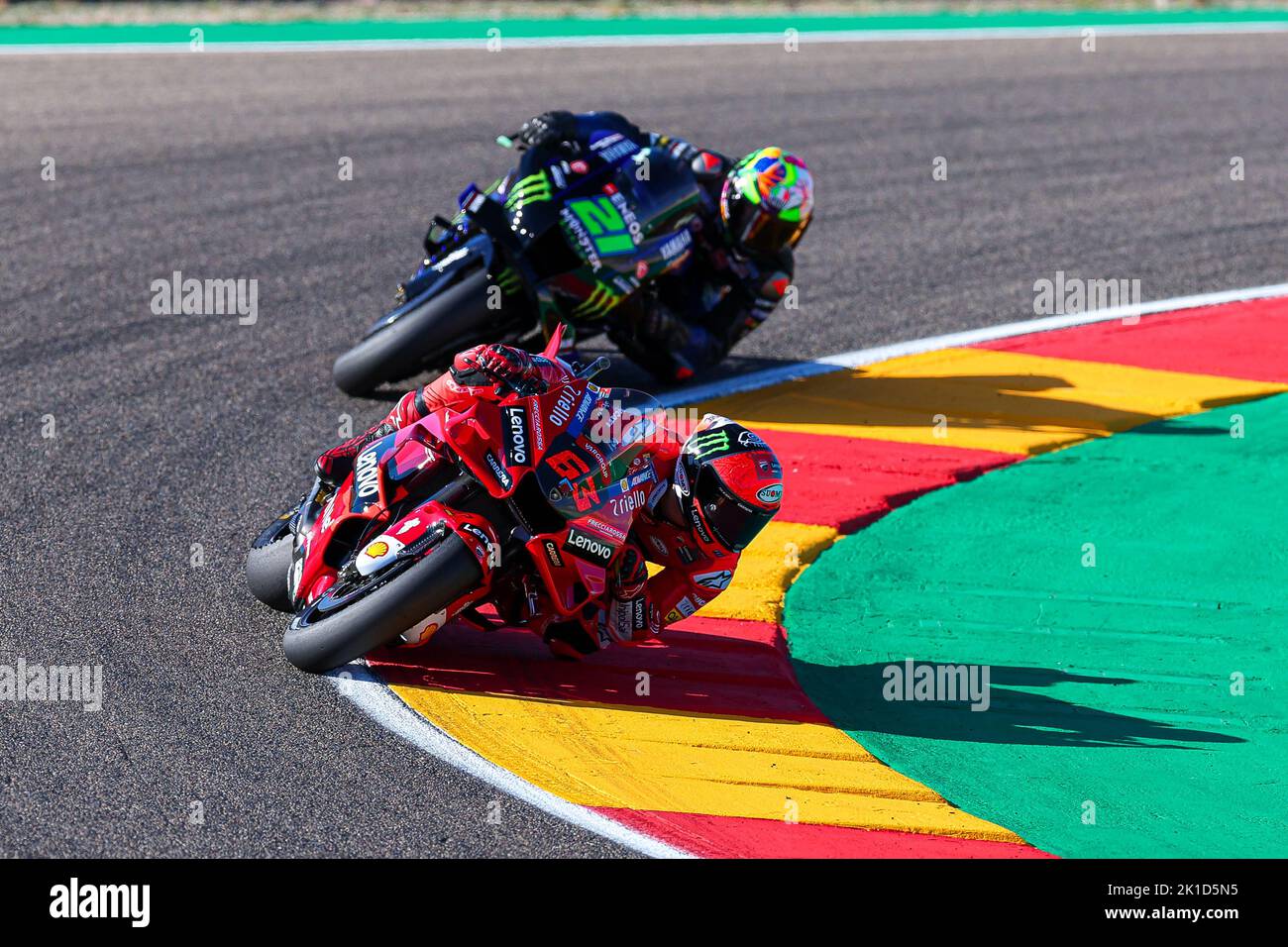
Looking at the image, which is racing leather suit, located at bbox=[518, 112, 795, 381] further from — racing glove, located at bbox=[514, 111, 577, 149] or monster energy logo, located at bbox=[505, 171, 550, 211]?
monster energy logo, located at bbox=[505, 171, 550, 211]

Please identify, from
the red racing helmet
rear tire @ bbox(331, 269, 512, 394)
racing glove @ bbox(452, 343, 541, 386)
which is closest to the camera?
racing glove @ bbox(452, 343, 541, 386)

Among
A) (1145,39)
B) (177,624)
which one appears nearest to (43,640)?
(177,624)

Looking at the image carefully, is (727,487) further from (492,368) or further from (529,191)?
(529,191)

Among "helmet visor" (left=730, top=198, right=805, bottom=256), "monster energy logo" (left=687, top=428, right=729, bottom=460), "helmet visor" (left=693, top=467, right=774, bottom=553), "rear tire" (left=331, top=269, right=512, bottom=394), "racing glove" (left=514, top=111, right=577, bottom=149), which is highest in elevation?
"racing glove" (left=514, top=111, right=577, bottom=149)

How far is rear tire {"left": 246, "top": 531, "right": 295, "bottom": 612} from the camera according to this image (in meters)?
6.84

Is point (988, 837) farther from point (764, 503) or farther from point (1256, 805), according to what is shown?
point (764, 503)

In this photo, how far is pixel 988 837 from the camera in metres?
5.75

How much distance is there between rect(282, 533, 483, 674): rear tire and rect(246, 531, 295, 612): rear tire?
2.23 feet

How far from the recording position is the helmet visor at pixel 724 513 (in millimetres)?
6578

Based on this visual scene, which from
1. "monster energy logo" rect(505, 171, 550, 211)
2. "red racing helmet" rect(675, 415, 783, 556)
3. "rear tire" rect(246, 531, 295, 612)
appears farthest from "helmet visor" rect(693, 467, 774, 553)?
"monster energy logo" rect(505, 171, 550, 211)

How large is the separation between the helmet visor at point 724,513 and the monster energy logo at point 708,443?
77 mm
